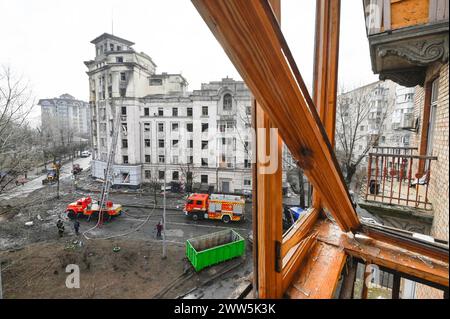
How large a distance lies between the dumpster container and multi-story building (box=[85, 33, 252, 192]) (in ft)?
23.7

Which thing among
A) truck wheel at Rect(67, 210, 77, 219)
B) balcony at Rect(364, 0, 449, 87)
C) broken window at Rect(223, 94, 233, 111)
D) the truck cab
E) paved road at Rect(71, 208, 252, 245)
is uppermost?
broken window at Rect(223, 94, 233, 111)

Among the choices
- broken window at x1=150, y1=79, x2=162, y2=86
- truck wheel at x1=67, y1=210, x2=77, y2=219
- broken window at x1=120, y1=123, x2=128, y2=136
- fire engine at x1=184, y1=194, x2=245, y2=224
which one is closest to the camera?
fire engine at x1=184, y1=194, x2=245, y2=224

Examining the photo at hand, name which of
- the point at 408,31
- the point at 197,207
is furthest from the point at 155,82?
the point at 408,31

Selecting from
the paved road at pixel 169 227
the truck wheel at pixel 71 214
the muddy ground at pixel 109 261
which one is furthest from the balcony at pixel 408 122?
the truck wheel at pixel 71 214

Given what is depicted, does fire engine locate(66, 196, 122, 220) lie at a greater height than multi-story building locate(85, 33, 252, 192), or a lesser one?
lesser

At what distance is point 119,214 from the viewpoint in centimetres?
1254

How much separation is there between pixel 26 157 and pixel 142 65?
13.0 m

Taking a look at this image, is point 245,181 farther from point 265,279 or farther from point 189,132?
point 265,279

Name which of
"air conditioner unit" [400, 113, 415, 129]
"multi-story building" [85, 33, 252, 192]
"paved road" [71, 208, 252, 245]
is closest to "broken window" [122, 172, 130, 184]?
"multi-story building" [85, 33, 252, 192]

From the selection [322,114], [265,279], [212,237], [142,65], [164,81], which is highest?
[142,65]

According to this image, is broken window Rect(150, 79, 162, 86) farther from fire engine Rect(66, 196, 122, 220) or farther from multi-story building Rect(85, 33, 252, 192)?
fire engine Rect(66, 196, 122, 220)

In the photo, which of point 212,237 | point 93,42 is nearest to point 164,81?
point 93,42

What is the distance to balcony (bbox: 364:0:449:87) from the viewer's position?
174cm

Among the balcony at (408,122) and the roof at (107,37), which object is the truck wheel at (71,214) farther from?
the roof at (107,37)
